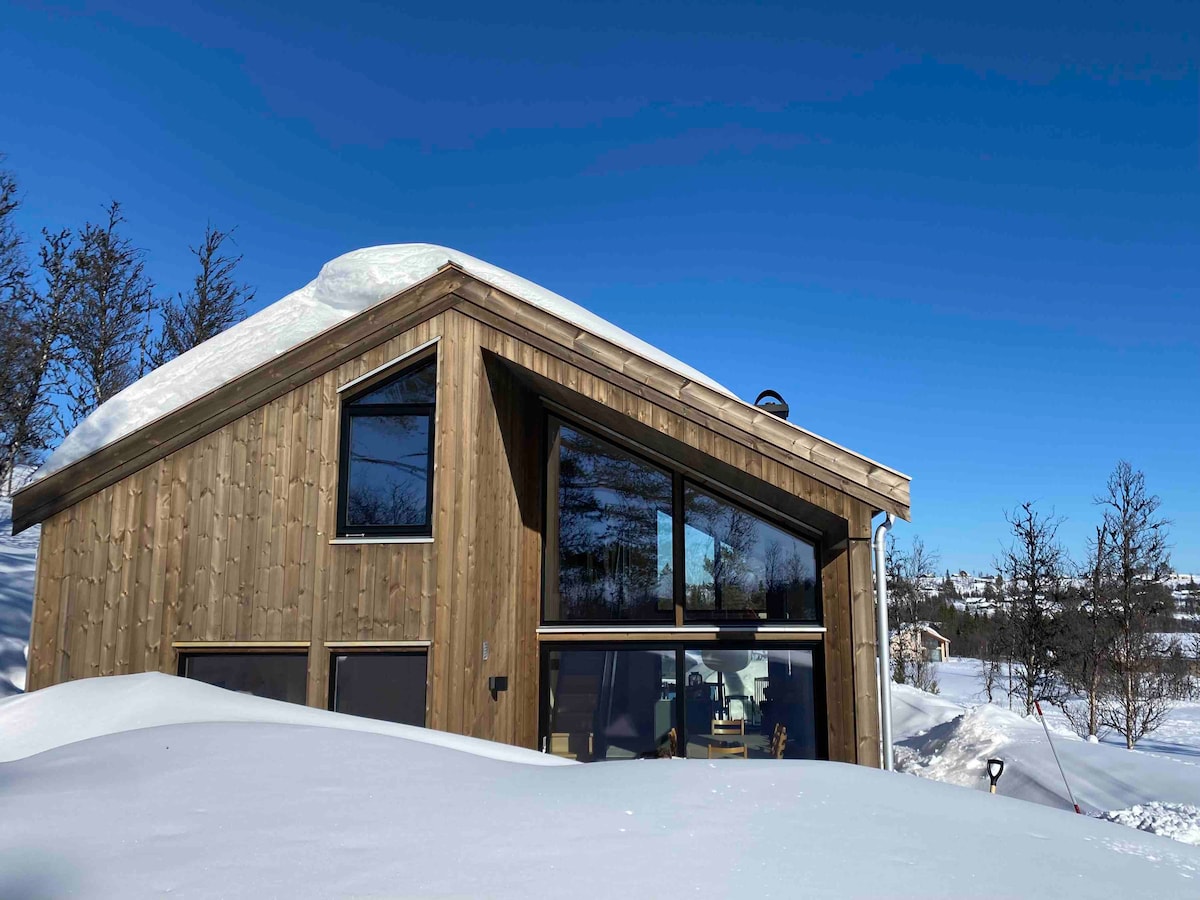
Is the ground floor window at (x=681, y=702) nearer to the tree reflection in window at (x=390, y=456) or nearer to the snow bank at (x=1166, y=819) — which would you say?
the tree reflection in window at (x=390, y=456)

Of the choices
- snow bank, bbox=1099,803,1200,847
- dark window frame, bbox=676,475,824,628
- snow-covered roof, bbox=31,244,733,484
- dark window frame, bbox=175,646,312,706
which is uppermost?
snow-covered roof, bbox=31,244,733,484

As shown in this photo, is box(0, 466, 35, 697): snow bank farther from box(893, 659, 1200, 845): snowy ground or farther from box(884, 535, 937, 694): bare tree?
box(884, 535, 937, 694): bare tree

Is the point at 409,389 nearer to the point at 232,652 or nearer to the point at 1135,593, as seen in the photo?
the point at 232,652

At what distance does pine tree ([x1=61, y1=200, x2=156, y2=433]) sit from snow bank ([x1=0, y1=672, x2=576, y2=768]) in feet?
72.9

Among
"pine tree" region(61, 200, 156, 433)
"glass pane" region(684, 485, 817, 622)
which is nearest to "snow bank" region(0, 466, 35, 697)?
"glass pane" region(684, 485, 817, 622)

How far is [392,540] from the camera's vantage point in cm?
739

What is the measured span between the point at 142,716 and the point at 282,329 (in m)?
7.95

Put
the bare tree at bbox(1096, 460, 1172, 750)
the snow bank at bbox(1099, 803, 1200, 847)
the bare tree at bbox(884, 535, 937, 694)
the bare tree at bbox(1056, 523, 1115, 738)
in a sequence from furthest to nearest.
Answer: the bare tree at bbox(884, 535, 937, 694) → the bare tree at bbox(1056, 523, 1115, 738) → the bare tree at bbox(1096, 460, 1172, 750) → the snow bank at bbox(1099, 803, 1200, 847)

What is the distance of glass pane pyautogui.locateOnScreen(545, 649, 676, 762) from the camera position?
7.78m

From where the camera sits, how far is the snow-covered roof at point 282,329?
1002cm

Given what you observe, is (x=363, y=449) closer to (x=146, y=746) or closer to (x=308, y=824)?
(x=146, y=746)

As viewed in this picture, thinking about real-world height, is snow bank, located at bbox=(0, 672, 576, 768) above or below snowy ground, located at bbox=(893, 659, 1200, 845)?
above

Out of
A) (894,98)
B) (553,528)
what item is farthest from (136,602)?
(894,98)

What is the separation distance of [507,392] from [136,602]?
12.1ft
